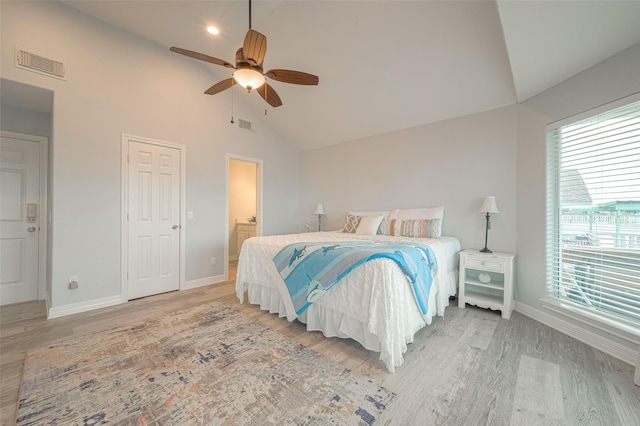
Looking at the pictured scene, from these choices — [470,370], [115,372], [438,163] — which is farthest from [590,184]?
[115,372]

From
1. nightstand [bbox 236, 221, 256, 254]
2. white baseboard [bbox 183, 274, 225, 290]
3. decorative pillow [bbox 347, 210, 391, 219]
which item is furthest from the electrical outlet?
decorative pillow [bbox 347, 210, 391, 219]

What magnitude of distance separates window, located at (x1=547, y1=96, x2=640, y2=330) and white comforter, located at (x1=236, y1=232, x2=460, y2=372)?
104 centimetres

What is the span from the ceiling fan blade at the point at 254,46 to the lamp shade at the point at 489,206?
2883mm

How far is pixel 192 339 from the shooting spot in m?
2.21

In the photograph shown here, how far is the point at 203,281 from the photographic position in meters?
3.88

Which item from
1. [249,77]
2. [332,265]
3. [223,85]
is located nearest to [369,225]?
[332,265]

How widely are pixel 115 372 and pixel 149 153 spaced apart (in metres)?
2.67

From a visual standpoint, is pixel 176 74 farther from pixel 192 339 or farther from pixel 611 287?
pixel 611 287

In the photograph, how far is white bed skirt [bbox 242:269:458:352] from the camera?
1991 mm

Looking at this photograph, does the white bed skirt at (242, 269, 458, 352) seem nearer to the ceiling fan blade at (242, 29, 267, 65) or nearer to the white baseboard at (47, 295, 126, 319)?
the white baseboard at (47, 295, 126, 319)

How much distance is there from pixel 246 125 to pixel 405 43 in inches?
113

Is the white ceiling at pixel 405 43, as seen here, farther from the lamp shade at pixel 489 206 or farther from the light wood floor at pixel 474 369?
the light wood floor at pixel 474 369

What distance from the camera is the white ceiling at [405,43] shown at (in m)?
1.86

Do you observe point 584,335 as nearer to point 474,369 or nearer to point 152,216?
point 474,369
